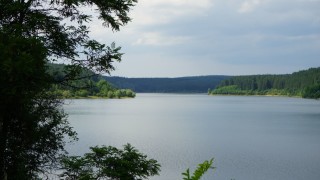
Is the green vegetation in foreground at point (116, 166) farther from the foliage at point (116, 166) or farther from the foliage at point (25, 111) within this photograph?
the foliage at point (25, 111)

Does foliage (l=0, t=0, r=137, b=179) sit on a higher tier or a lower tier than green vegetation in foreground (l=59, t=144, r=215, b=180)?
higher

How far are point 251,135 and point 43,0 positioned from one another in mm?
53445

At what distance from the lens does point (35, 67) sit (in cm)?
740

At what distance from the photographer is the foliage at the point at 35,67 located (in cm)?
758

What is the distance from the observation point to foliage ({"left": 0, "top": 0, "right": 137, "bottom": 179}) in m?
7.58

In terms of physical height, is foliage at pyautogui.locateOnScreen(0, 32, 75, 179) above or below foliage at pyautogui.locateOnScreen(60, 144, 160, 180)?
above

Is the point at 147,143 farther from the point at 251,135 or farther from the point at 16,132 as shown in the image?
the point at 16,132

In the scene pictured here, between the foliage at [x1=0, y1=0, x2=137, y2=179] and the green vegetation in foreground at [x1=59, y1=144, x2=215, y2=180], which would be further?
the green vegetation in foreground at [x1=59, y1=144, x2=215, y2=180]

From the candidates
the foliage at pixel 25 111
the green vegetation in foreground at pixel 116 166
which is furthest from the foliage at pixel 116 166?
the foliage at pixel 25 111

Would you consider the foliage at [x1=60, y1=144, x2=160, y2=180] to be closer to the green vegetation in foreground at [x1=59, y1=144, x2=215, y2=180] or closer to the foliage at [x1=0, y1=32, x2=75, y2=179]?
the green vegetation in foreground at [x1=59, y1=144, x2=215, y2=180]

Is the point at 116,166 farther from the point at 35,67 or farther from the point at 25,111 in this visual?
the point at 35,67

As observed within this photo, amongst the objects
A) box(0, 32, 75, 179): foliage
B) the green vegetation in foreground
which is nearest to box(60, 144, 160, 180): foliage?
the green vegetation in foreground

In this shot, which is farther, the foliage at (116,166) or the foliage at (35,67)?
the foliage at (116,166)

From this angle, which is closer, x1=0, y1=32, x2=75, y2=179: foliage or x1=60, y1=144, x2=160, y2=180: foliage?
x1=0, y1=32, x2=75, y2=179: foliage
